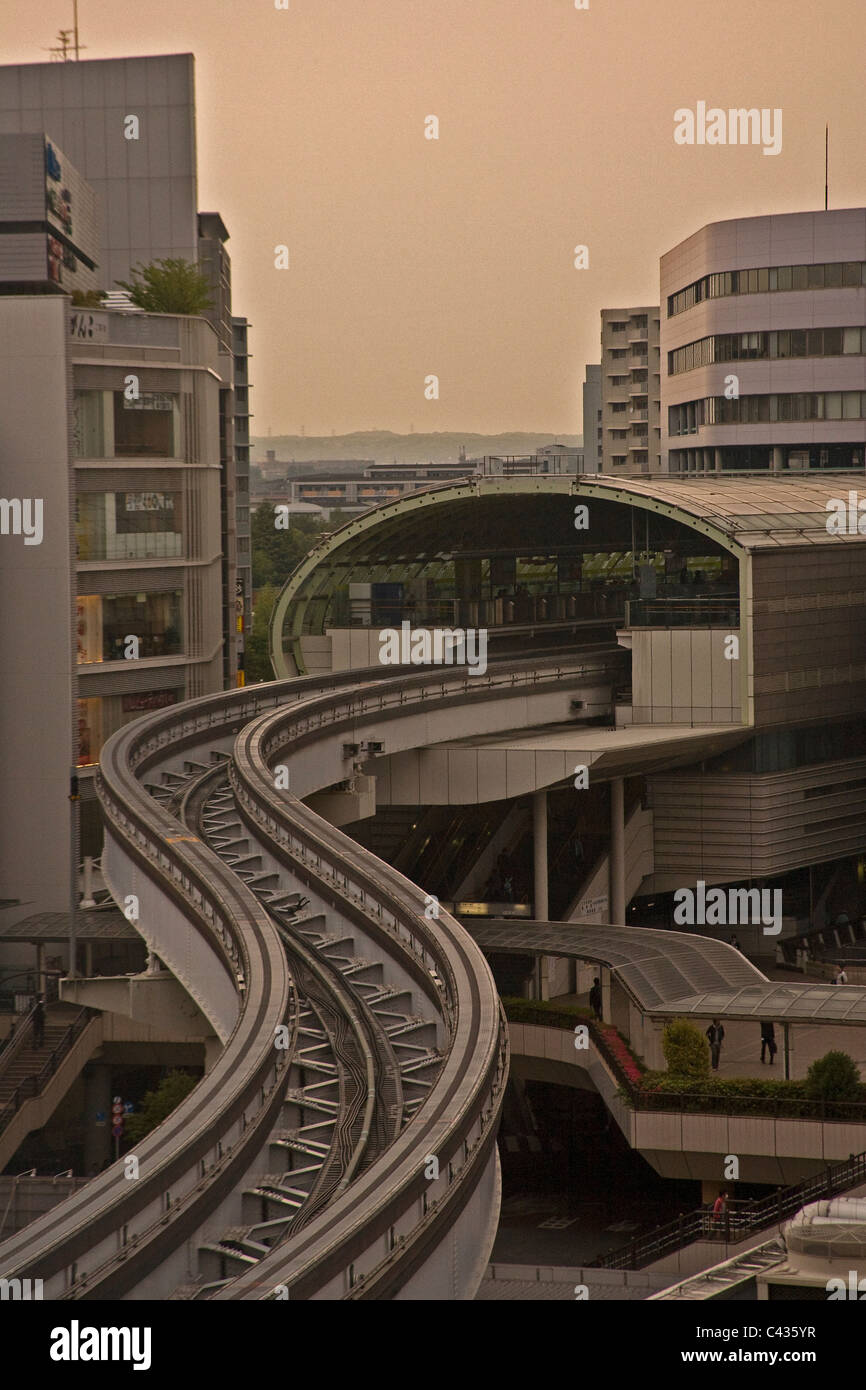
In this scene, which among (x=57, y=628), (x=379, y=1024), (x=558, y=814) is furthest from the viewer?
(x=558, y=814)

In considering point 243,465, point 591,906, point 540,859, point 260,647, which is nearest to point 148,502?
point 540,859

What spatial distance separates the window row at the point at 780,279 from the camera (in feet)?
227

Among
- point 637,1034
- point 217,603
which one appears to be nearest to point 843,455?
point 217,603

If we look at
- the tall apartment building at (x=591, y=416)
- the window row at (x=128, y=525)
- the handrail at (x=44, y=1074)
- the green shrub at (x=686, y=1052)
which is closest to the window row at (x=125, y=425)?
the window row at (x=128, y=525)

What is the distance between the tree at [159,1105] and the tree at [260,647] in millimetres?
44191

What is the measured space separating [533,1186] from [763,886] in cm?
1851

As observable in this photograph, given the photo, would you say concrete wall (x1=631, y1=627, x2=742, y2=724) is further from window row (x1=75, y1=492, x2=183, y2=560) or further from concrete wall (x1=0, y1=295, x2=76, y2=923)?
concrete wall (x1=0, y1=295, x2=76, y2=923)

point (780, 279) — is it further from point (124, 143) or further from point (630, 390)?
point (630, 390)

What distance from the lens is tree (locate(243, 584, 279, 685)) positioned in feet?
316

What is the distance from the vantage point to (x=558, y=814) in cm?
4747

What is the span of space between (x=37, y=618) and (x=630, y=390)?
283 feet

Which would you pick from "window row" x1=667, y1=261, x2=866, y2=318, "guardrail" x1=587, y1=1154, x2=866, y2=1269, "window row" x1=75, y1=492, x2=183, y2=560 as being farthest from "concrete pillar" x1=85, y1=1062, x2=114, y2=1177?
"window row" x1=667, y1=261, x2=866, y2=318
